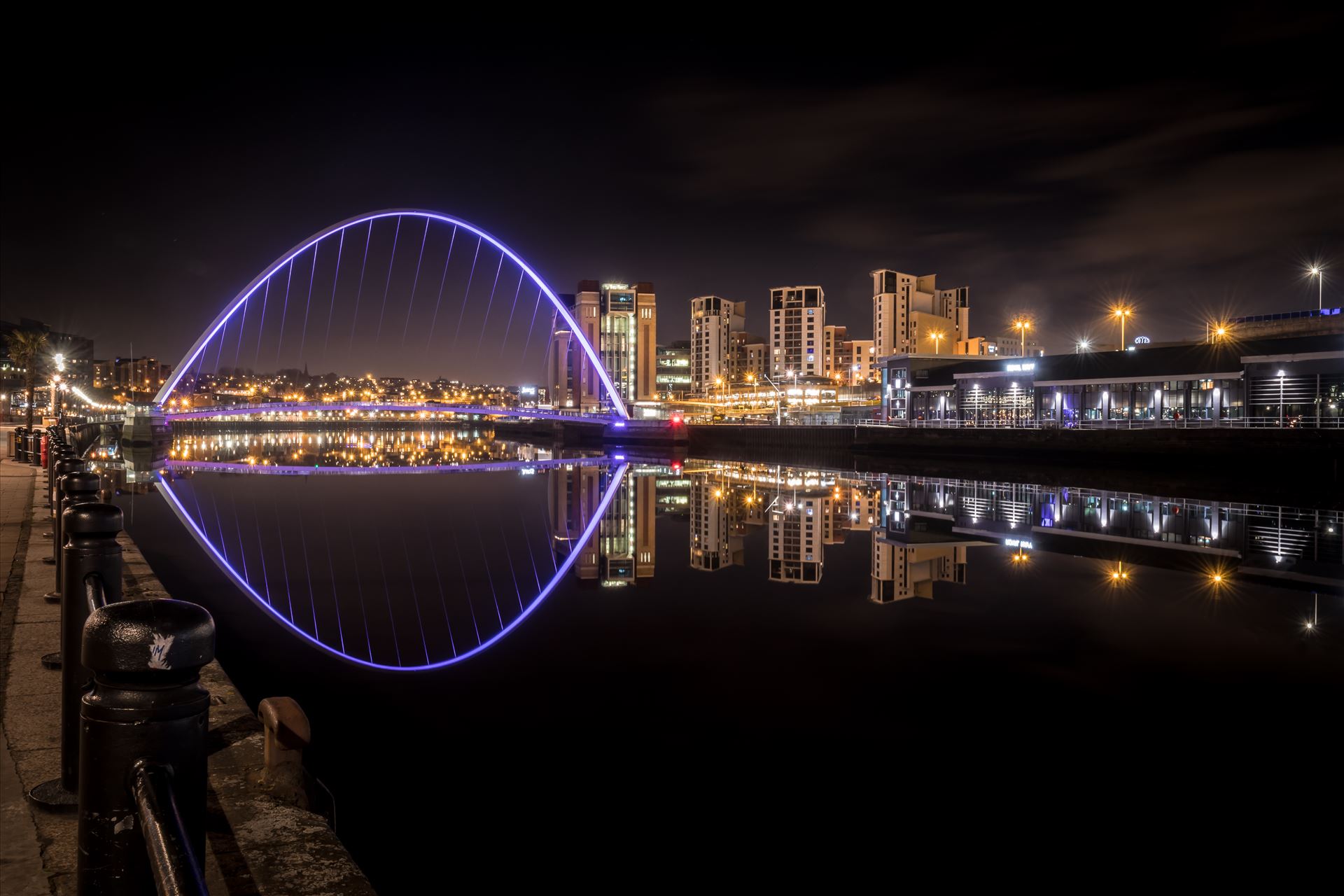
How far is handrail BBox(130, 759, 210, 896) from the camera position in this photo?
1441 millimetres

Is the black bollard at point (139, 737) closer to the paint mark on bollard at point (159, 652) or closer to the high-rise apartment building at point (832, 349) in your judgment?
the paint mark on bollard at point (159, 652)

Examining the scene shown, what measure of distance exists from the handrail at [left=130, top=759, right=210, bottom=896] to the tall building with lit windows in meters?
150

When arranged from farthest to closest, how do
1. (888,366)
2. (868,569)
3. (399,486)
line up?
(888,366), (399,486), (868,569)

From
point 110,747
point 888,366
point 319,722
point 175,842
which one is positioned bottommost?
point 319,722

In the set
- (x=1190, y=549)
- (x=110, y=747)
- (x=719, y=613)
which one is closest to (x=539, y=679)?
(x=719, y=613)

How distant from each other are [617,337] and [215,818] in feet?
537

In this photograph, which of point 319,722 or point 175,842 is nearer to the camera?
point 175,842

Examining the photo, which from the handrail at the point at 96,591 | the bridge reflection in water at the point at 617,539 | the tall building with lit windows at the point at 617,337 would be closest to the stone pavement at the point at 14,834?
the handrail at the point at 96,591

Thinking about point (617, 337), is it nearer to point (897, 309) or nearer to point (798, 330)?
point (798, 330)

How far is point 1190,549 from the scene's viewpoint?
15.6 metres

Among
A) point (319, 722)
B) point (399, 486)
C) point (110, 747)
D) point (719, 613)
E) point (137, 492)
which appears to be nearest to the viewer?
point (110, 747)

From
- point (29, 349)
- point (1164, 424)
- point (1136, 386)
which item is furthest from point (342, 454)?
point (1164, 424)

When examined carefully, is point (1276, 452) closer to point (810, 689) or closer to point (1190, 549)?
point (1190, 549)

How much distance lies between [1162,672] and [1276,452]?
108 feet
